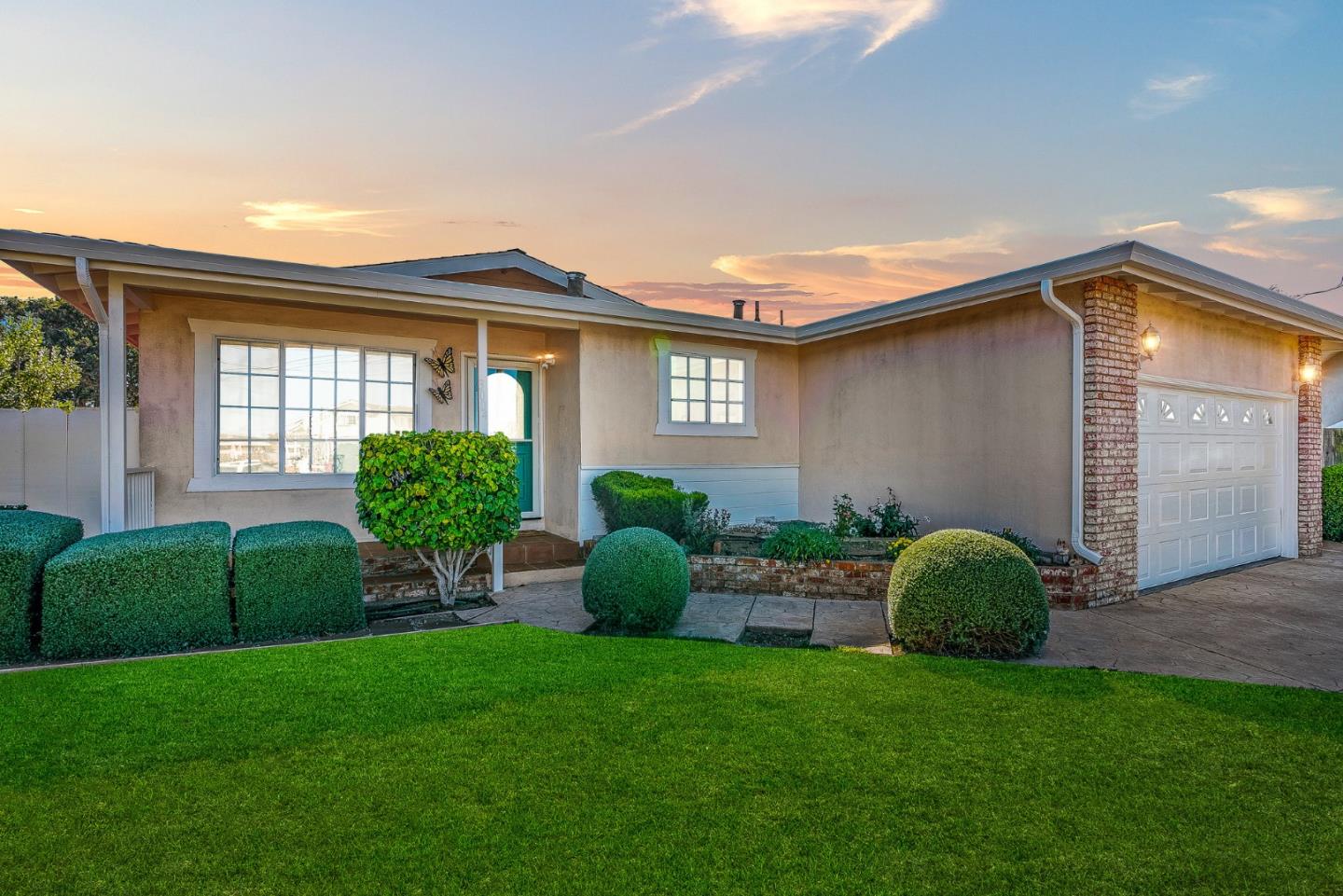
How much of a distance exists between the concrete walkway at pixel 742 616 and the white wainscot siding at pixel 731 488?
1.49 meters

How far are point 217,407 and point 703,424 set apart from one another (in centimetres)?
583

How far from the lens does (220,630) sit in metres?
4.87

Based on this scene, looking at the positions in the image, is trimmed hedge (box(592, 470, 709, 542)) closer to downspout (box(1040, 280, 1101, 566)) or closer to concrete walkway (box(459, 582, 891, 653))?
concrete walkway (box(459, 582, 891, 653))

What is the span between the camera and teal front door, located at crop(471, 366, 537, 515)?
29.3 feet

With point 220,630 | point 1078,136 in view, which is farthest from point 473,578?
point 1078,136

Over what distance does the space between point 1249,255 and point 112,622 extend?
1730 cm

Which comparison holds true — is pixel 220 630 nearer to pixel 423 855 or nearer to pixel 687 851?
pixel 423 855

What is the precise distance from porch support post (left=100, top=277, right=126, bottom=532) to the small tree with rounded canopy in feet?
6.09

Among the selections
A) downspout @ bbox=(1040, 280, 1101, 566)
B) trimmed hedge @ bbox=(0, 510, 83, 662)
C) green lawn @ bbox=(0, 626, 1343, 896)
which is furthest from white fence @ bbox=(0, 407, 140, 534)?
downspout @ bbox=(1040, 280, 1101, 566)

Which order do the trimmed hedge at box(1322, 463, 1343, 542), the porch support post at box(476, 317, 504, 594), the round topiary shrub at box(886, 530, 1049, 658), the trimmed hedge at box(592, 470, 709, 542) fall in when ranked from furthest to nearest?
the trimmed hedge at box(1322, 463, 1343, 542) → the trimmed hedge at box(592, 470, 709, 542) → the porch support post at box(476, 317, 504, 594) → the round topiary shrub at box(886, 530, 1049, 658)

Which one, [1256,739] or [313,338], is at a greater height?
[313,338]

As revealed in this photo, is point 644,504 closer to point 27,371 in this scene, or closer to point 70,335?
point 27,371

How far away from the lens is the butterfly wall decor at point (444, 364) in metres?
8.12

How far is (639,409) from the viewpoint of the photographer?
8789mm
